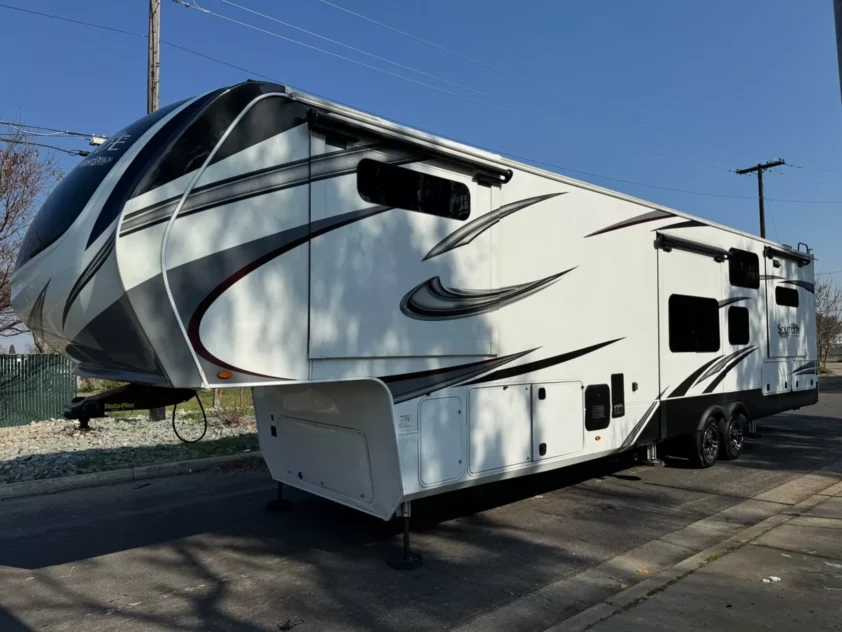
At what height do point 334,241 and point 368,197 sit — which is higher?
point 368,197

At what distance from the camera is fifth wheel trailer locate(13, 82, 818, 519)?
149 inches

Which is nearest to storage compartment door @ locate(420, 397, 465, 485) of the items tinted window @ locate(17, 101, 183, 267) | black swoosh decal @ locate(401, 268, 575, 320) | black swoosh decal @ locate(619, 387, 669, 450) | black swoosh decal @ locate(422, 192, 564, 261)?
black swoosh decal @ locate(401, 268, 575, 320)

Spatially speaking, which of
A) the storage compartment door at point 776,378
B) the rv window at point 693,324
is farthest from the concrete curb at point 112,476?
the storage compartment door at point 776,378

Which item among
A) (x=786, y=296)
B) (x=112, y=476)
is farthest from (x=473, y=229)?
(x=786, y=296)

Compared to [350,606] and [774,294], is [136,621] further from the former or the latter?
[774,294]

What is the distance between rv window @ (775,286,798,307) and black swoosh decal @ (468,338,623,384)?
5.13 meters

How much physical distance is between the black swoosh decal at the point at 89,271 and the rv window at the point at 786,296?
9961mm

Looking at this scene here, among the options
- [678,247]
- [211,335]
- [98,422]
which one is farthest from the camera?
[98,422]

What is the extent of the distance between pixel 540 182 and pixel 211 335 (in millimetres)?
3591

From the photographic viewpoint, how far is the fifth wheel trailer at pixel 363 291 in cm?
377

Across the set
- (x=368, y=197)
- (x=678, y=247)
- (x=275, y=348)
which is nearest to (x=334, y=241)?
(x=368, y=197)

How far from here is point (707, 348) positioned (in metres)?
8.27

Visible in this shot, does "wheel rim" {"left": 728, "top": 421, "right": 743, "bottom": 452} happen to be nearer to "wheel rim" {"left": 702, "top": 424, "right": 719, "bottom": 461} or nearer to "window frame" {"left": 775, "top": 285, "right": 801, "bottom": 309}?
"wheel rim" {"left": 702, "top": 424, "right": 719, "bottom": 461}

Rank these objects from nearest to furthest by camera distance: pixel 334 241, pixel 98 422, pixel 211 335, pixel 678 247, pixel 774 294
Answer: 1. pixel 211 335
2. pixel 334 241
3. pixel 678 247
4. pixel 774 294
5. pixel 98 422
